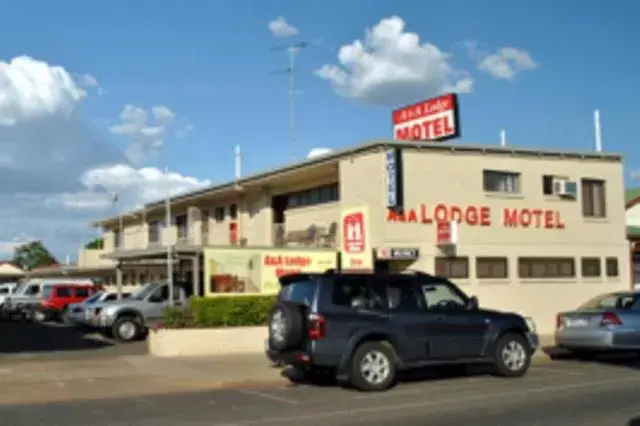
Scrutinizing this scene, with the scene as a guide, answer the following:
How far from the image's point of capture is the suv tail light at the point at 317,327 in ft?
42.6

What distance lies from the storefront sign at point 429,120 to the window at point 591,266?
597 cm

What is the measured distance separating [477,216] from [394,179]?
129 inches

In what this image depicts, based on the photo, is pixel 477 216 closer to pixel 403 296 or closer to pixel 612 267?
pixel 612 267

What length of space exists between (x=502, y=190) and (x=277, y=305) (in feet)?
45.4

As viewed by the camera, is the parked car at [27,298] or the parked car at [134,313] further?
the parked car at [27,298]

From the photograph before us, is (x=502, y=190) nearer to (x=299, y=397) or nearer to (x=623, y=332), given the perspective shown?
(x=623, y=332)

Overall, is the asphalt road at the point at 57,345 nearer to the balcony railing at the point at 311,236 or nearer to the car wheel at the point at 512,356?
the balcony railing at the point at 311,236

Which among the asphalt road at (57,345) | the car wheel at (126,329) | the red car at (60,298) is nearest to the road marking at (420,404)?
the asphalt road at (57,345)

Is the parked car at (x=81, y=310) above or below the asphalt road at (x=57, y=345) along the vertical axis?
above

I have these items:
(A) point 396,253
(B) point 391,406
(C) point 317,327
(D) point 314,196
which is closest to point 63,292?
(D) point 314,196

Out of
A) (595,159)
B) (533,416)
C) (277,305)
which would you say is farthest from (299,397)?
(595,159)

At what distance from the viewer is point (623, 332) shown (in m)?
17.0

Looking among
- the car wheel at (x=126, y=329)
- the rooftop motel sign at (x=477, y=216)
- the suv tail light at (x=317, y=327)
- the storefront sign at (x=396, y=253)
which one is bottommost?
the car wheel at (x=126, y=329)

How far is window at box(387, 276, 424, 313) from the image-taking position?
1392 cm
